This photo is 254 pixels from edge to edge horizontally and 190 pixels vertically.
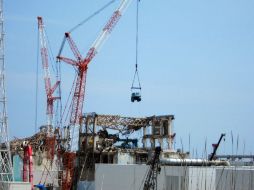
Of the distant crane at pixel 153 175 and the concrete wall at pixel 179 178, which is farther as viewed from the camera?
the distant crane at pixel 153 175

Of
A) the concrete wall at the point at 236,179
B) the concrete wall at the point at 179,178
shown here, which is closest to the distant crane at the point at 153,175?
the concrete wall at the point at 179,178

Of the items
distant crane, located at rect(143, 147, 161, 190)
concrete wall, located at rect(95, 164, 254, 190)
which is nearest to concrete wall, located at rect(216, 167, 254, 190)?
concrete wall, located at rect(95, 164, 254, 190)

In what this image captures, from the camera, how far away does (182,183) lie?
4181 cm

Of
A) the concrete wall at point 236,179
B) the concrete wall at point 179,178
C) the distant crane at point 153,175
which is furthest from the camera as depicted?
the distant crane at point 153,175

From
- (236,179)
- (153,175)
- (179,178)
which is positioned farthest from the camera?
(153,175)

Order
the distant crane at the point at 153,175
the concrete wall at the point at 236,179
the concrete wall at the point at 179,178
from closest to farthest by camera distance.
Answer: the concrete wall at the point at 236,179
the concrete wall at the point at 179,178
the distant crane at the point at 153,175

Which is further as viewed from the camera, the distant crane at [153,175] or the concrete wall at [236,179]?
the distant crane at [153,175]

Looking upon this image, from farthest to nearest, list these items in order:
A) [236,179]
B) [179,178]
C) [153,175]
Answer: [153,175], [179,178], [236,179]

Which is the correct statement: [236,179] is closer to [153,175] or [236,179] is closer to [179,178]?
[179,178]

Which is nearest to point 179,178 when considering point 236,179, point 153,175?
point 153,175

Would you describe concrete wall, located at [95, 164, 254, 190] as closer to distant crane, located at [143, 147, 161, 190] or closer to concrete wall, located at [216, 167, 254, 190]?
concrete wall, located at [216, 167, 254, 190]

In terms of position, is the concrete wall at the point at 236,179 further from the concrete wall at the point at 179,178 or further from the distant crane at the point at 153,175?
the distant crane at the point at 153,175

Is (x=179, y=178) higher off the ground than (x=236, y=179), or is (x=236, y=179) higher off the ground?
(x=236, y=179)

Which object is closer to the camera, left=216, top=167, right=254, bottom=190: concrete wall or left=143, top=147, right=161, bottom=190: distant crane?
left=216, top=167, right=254, bottom=190: concrete wall
